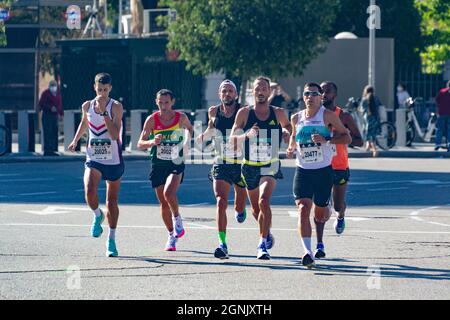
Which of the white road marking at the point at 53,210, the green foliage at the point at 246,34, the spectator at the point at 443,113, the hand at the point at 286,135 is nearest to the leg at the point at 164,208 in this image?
the hand at the point at 286,135

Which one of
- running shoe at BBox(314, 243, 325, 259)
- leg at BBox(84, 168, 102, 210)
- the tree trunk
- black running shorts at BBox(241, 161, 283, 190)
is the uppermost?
the tree trunk

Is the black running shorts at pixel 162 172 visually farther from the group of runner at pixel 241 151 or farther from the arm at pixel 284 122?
the arm at pixel 284 122

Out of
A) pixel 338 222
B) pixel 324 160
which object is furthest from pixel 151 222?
pixel 324 160

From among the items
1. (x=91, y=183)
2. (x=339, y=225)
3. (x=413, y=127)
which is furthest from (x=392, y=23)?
(x=91, y=183)

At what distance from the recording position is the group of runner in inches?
506

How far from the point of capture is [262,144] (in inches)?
524

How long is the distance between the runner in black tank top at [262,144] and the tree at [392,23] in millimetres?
37466

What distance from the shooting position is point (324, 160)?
1286 centimetres

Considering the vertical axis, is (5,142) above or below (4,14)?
below

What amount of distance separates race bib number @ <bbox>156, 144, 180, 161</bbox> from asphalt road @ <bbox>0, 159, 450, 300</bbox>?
3.32ft

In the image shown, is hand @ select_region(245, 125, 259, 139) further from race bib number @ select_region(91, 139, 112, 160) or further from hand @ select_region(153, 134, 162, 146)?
race bib number @ select_region(91, 139, 112, 160)

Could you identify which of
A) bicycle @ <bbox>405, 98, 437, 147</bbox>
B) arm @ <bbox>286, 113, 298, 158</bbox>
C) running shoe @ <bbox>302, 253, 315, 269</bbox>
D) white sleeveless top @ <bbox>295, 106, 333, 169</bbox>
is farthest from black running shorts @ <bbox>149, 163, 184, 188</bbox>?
bicycle @ <bbox>405, 98, 437, 147</bbox>

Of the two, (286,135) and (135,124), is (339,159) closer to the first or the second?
(286,135)

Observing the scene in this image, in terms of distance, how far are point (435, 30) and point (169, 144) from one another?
45539 millimetres
